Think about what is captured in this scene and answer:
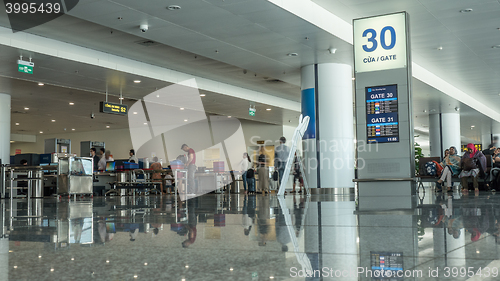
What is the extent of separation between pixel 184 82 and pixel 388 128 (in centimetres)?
850

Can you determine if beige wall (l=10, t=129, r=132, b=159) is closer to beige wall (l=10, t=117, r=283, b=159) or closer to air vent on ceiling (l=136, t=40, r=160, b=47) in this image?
beige wall (l=10, t=117, r=283, b=159)

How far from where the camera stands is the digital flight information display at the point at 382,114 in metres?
7.80

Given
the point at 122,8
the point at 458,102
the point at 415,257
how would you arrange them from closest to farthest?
the point at 415,257 < the point at 122,8 < the point at 458,102

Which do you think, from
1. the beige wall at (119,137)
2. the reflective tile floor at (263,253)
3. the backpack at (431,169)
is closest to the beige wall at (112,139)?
the beige wall at (119,137)

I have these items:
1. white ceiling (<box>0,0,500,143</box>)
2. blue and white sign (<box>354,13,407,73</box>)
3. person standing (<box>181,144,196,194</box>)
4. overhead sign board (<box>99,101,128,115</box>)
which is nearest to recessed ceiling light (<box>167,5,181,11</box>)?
white ceiling (<box>0,0,500,143</box>)

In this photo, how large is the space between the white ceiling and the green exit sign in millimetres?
216

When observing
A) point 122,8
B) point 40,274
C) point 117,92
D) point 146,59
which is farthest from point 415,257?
point 117,92

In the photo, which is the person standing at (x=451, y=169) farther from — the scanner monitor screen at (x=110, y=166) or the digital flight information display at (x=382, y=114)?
the scanner monitor screen at (x=110, y=166)

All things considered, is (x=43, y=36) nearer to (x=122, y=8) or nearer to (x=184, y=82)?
(x=122, y=8)

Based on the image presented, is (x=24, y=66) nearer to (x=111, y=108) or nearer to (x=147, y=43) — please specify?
(x=147, y=43)

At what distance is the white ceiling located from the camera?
8.76 meters

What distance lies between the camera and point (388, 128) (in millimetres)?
7828

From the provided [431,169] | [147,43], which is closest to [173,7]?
[147,43]

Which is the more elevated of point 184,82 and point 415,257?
point 184,82
